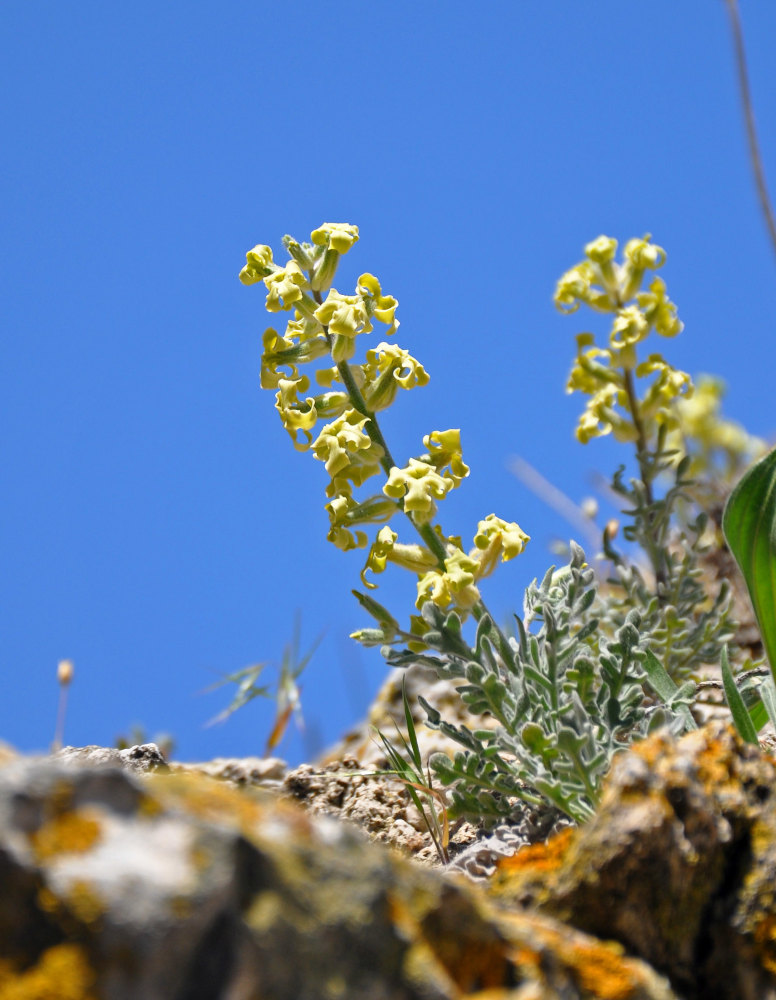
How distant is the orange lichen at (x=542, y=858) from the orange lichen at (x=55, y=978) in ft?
2.35

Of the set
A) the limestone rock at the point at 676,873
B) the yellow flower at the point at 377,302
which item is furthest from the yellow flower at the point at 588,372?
the limestone rock at the point at 676,873

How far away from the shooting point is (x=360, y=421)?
7.20 ft

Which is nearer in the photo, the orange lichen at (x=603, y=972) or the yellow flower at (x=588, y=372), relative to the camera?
Result: the orange lichen at (x=603, y=972)

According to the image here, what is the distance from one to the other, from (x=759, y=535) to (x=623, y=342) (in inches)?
67.4

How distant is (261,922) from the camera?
876 millimetres

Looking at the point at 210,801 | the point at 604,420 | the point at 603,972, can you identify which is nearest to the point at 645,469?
the point at 604,420

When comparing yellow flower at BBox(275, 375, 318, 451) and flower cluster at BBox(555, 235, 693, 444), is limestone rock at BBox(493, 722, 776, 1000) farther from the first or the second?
flower cluster at BBox(555, 235, 693, 444)

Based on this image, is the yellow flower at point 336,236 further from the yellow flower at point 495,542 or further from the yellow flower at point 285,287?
the yellow flower at point 495,542

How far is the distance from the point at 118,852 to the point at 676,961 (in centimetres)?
82

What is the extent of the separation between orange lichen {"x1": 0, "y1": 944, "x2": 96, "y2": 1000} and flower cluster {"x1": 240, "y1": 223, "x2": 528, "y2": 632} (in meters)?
1.29

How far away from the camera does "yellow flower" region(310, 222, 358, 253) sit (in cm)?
236

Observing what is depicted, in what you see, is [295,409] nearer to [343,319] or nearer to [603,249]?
[343,319]

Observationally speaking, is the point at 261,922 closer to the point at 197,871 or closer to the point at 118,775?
the point at 197,871

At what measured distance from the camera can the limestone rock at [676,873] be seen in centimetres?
128
